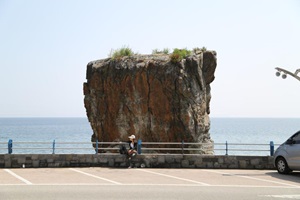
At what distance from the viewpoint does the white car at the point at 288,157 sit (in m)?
14.8

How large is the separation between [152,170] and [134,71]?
29.3ft

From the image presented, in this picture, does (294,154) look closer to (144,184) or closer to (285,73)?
(285,73)

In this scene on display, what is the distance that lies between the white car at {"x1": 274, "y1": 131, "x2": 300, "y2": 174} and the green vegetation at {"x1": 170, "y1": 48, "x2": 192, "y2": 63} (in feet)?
31.7

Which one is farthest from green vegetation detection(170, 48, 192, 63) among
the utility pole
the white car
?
the white car

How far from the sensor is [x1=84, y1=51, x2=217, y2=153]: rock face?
2380 centimetres

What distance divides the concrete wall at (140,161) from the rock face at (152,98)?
6297 millimetres

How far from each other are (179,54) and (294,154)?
10.9 m

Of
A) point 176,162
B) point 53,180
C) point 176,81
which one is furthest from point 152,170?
point 176,81

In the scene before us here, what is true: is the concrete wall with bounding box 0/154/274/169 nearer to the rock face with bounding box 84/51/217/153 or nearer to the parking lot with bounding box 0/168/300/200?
the parking lot with bounding box 0/168/300/200

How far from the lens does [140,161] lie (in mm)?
17609

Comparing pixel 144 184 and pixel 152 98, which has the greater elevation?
pixel 152 98

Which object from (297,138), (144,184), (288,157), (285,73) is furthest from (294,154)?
(144,184)

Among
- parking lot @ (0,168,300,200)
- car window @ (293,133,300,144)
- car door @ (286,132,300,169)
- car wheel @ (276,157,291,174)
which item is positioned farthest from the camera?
car wheel @ (276,157,291,174)

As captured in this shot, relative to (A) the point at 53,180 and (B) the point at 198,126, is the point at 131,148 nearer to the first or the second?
(A) the point at 53,180
